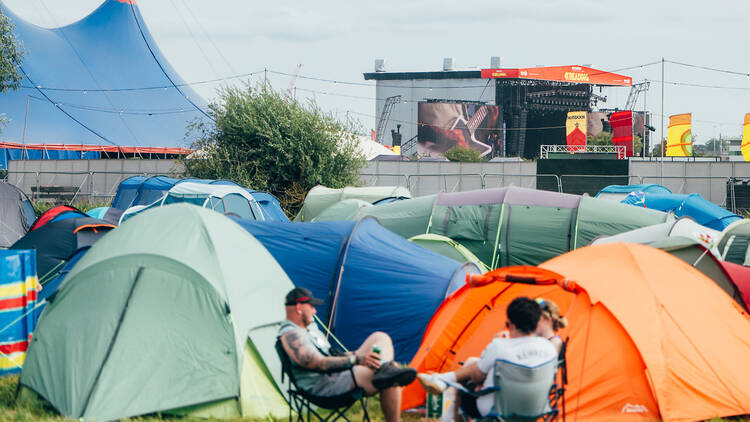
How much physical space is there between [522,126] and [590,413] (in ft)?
235

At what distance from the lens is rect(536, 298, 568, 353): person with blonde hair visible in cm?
573

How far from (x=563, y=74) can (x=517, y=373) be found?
76068mm

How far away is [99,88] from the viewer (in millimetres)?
43938

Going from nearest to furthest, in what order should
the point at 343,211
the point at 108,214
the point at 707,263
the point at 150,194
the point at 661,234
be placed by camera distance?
the point at 707,263 < the point at 661,234 < the point at 343,211 < the point at 108,214 < the point at 150,194

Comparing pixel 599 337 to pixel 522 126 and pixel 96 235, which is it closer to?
pixel 96 235

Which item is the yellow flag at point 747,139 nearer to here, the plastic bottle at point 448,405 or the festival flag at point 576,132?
the festival flag at point 576,132

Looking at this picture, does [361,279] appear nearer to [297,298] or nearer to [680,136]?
[297,298]

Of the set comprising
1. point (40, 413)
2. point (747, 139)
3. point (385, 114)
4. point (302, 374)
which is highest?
point (385, 114)

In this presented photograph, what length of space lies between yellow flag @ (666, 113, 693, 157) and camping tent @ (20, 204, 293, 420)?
4472cm

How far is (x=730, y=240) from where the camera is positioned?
11.7 metres

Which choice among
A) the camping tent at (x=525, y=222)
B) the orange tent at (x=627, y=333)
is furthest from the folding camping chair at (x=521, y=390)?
the camping tent at (x=525, y=222)

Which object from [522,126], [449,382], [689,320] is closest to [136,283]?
[449,382]

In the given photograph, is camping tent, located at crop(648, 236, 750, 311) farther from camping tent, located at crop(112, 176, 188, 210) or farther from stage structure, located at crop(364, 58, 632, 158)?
stage structure, located at crop(364, 58, 632, 158)

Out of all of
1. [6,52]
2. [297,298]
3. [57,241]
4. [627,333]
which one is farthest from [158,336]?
[6,52]
